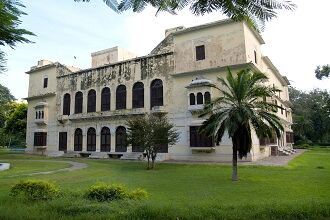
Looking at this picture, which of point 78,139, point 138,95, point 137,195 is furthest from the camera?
point 78,139

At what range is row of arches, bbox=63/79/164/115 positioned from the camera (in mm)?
31297

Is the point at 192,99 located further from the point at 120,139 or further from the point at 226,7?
the point at 226,7

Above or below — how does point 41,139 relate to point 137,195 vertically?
above

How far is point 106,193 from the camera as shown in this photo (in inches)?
356

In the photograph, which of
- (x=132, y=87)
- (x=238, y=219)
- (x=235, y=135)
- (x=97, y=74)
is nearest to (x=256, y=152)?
(x=235, y=135)

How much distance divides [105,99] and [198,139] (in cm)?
1275

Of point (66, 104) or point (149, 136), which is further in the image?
point (66, 104)

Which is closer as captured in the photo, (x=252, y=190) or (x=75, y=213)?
(x=75, y=213)

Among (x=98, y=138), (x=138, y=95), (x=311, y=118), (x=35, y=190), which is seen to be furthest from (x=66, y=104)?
(x=311, y=118)

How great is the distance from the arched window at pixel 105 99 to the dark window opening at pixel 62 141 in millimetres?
6489

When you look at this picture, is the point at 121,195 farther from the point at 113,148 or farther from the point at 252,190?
the point at 113,148

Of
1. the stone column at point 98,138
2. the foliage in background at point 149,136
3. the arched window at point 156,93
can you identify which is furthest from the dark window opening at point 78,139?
the foliage in background at point 149,136

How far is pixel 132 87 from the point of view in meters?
32.9

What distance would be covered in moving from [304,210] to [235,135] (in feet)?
34.0
